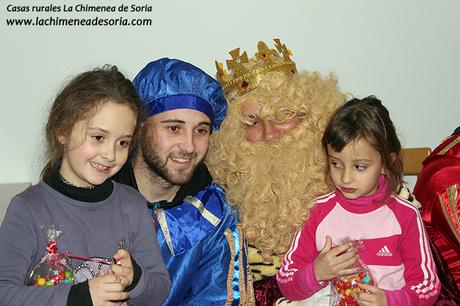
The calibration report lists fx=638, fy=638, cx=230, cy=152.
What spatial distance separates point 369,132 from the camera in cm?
207

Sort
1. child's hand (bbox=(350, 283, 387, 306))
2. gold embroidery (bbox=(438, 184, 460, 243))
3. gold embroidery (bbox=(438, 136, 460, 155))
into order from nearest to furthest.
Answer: child's hand (bbox=(350, 283, 387, 306))
gold embroidery (bbox=(438, 184, 460, 243))
gold embroidery (bbox=(438, 136, 460, 155))

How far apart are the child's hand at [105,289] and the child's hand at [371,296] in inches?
29.9

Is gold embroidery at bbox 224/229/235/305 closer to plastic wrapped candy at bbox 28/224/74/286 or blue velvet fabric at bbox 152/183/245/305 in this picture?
blue velvet fabric at bbox 152/183/245/305

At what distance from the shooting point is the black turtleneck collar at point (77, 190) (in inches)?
73.8

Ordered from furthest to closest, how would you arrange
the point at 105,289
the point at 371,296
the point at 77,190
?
the point at 371,296
the point at 77,190
the point at 105,289

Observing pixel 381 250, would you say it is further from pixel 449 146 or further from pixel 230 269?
pixel 449 146

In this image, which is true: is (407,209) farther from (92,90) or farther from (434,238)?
(92,90)

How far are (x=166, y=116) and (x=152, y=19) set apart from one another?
1.02 m

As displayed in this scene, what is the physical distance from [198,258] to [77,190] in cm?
62

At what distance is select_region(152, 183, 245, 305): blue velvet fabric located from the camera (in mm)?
2293

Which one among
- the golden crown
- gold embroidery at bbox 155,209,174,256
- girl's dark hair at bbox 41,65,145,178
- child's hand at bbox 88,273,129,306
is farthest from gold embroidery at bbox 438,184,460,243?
child's hand at bbox 88,273,129,306

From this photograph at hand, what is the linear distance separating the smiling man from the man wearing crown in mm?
104

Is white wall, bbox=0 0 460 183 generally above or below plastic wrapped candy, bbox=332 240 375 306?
above

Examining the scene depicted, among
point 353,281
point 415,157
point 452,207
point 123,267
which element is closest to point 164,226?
point 123,267
